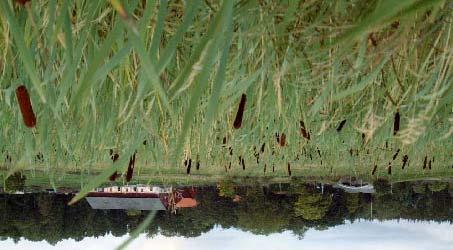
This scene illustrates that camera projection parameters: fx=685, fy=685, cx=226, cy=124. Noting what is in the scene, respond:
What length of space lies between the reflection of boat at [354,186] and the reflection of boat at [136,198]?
10.2 feet

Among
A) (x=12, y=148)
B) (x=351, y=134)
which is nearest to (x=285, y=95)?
(x=351, y=134)

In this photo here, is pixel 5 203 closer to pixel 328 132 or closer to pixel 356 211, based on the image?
pixel 356 211

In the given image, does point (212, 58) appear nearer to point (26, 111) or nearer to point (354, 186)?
point (26, 111)

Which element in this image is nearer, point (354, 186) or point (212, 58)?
→ point (212, 58)

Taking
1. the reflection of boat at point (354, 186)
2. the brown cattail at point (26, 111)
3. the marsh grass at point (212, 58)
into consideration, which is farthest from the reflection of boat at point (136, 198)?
the brown cattail at point (26, 111)

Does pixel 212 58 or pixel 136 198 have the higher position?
pixel 212 58

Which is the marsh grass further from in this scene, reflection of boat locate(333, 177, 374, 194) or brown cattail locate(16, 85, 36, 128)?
reflection of boat locate(333, 177, 374, 194)

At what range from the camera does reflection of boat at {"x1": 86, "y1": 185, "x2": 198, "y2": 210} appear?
1432 cm

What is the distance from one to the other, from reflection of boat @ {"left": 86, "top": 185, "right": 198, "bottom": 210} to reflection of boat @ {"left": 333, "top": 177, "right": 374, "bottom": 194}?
3110mm

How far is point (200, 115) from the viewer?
8.55 feet

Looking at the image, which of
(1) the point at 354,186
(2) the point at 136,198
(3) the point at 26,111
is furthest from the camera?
(2) the point at 136,198

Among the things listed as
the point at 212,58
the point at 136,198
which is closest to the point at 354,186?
the point at 136,198

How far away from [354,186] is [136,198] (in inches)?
207

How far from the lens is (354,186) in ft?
39.9
